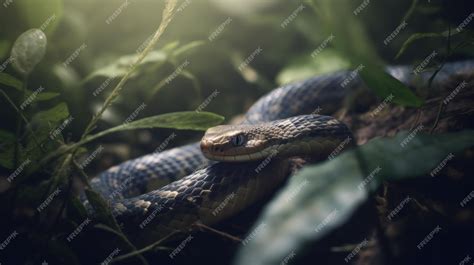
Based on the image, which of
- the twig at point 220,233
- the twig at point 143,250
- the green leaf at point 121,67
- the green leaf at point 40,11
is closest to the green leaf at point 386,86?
the twig at point 220,233

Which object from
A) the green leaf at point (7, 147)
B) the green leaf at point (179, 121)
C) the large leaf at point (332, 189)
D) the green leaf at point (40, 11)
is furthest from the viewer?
the green leaf at point (40, 11)

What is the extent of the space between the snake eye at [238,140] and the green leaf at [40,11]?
210 cm

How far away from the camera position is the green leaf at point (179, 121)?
3086 millimetres

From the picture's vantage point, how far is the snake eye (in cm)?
382

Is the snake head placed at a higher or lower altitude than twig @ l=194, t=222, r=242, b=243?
higher

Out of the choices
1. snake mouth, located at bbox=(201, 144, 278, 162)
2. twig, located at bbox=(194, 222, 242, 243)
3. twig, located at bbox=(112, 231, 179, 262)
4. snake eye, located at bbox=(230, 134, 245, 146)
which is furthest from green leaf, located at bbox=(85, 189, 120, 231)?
snake eye, located at bbox=(230, 134, 245, 146)

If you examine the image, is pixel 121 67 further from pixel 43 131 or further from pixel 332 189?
pixel 332 189

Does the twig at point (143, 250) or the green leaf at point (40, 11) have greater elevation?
the green leaf at point (40, 11)

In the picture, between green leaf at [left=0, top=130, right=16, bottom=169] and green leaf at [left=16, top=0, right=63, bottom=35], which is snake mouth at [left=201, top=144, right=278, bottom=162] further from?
green leaf at [left=16, top=0, right=63, bottom=35]

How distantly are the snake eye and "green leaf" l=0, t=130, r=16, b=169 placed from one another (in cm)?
189

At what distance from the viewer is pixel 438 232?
2.58 m

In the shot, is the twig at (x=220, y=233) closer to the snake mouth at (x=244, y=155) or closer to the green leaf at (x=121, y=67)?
the snake mouth at (x=244, y=155)

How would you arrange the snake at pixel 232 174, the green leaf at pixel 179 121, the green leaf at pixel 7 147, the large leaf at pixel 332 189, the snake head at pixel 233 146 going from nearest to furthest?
the large leaf at pixel 332 189, the green leaf at pixel 179 121, the green leaf at pixel 7 147, the snake at pixel 232 174, the snake head at pixel 233 146

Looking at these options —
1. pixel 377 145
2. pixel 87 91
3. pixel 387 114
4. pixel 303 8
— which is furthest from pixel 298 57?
pixel 377 145
